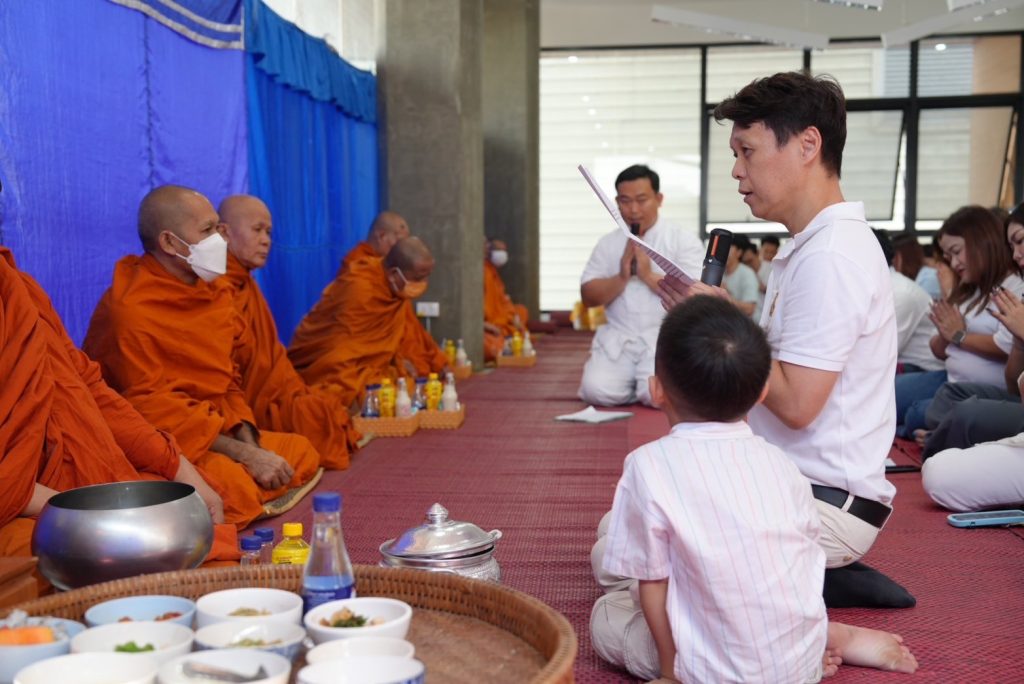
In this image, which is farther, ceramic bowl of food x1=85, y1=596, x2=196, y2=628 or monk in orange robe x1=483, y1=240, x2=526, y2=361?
monk in orange robe x1=483, y1=240, x2=526, y2=361

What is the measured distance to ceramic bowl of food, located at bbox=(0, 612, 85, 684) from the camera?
1.31 m

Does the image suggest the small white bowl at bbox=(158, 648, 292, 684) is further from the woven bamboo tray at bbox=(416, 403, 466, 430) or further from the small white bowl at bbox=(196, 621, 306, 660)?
the woven bamboo tray at bbox=(416, 403, 466, 430)

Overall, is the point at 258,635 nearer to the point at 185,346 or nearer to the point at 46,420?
the point at 46,420

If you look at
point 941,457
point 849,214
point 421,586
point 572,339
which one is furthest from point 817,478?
point 572,339

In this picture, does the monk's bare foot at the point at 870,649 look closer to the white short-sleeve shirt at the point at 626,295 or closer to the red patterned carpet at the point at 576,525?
the red patterned carpet at the point at 576,525

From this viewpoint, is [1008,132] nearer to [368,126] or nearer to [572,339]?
[572,339]

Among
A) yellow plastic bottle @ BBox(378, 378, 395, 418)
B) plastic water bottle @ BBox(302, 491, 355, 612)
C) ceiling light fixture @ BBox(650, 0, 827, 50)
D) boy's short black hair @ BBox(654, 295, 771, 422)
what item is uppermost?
ceiling light fixture @ BBox(650, 0, 827, 50)


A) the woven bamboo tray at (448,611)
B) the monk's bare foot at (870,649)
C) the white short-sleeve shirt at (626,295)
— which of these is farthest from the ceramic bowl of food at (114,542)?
the white short-sleeve shirt at (626,295)

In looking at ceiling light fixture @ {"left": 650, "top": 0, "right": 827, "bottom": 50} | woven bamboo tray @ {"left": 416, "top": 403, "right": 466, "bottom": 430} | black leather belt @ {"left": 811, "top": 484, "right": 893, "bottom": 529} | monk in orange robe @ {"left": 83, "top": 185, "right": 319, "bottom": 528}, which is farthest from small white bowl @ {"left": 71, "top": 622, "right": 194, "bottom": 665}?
ceiling light fixture @ {"left": 650, "top": 0, "right": 827, "bottom": 50}

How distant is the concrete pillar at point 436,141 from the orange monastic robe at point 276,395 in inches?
124

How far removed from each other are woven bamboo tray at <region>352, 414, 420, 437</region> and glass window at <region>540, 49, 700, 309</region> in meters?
9.31

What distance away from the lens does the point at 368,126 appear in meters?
8.33

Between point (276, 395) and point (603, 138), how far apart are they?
10.6 metres

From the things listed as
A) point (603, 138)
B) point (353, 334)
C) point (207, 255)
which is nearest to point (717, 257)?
point (207, 255)
